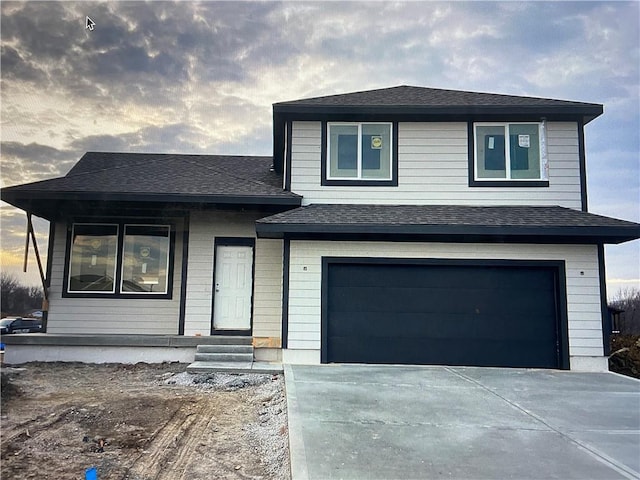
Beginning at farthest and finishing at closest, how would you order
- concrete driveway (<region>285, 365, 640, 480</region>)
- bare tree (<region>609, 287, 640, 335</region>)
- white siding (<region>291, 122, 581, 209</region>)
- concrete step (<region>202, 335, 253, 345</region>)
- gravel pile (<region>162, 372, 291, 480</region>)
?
bare tree (<region>609, 287, 640, 335</region>) < white siding (<region>291, 122, 581, 209</region>) < concrete step (<region>202, 335, 253, 345</region>) < gravel pile (<region>162, 372, 291, 480</region>) < concrete driveway (<region>285, 365, 640, 480</region>)

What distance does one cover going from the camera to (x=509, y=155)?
8.50m

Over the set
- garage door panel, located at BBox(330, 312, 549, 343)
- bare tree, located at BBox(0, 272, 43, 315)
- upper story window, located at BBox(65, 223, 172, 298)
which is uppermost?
upper story window, located at BBox(65, 223, 172, 298)

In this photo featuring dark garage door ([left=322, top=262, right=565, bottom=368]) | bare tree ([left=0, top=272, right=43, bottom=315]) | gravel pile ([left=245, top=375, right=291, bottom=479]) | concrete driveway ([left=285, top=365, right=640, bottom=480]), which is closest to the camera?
concrete driveway ([left=285, top=365, right=640, bottom=480])

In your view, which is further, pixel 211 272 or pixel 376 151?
pixel 211 272

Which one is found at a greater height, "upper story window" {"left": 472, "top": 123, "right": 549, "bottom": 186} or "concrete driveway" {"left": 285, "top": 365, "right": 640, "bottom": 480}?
"upper story window" {"left": 472, "top": 123, "right": 549, "bottom": 186}

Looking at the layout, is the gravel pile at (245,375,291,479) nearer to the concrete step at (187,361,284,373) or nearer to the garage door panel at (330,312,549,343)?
the concrete step at (187,361,284,373)

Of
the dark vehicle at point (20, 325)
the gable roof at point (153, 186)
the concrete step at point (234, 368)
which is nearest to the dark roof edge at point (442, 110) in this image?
the gable roof at point (153, 186)

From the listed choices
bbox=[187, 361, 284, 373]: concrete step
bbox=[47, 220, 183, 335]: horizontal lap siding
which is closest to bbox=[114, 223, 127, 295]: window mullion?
bbox=[47, 220, 183, 335]: horizontal lap siding

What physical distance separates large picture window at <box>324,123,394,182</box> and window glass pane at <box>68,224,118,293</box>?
4659 mm

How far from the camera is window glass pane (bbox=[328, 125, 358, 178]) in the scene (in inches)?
335

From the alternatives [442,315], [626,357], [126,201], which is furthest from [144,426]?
[626,357]

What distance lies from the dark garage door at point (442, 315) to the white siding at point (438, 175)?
4.56 feet

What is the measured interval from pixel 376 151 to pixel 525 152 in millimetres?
2887

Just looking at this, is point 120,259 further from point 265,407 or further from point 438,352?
point 438,352
